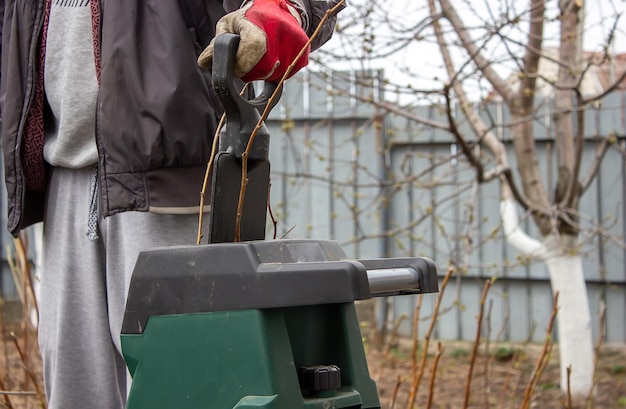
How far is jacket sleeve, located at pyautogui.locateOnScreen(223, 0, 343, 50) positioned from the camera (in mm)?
1768

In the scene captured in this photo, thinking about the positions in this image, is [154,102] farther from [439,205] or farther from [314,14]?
[439,205]

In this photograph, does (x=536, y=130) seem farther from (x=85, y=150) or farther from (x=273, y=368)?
(x=273, y=368)

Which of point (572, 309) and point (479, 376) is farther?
point (479, 376)

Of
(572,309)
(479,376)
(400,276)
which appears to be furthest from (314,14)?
(479,376)

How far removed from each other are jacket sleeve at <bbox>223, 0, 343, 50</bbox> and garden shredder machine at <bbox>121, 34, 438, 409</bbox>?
1.05 feet

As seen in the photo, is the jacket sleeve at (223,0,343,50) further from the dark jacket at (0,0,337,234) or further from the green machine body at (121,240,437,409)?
the green machine body at (121,240,437,409)

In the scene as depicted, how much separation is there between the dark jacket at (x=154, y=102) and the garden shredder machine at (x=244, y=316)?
300mm

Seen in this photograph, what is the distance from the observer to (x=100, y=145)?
1.81 metres

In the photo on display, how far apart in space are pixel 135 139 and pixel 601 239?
4.46 m

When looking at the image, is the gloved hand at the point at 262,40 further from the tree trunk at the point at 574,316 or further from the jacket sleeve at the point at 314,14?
the tree trunk at the point at 574,316

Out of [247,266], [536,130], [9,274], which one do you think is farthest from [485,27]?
[9,274]

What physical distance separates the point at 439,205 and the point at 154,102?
4.14m

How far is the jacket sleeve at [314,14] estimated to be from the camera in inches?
69.6

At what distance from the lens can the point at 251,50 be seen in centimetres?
149
